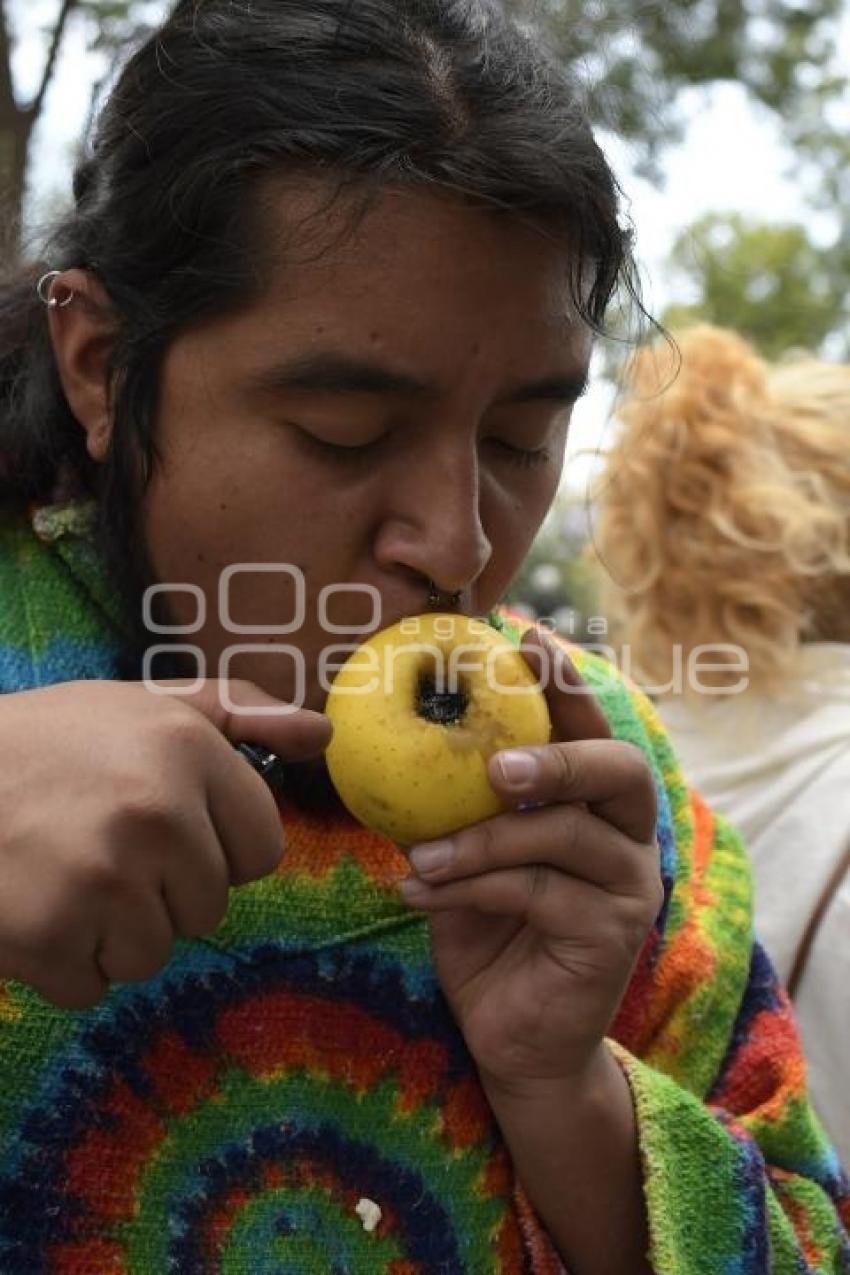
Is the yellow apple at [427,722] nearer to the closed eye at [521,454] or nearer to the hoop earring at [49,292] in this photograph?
the closed eye at [521,454]

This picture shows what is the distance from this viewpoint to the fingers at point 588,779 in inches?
49.5

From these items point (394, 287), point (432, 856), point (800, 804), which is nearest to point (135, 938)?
point (432, 856)

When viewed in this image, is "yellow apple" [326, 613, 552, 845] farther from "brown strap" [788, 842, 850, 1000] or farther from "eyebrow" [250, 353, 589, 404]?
"brown strap" [788, 842, 850, 1000]

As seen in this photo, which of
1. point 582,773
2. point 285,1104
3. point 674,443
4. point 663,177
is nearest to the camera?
point 582,773

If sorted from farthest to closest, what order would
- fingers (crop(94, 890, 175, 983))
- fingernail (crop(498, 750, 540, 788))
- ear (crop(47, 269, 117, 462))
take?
1. ear (crop(47, 269, 117, 462))
2. fingernail (crop(498, 750, 540, 788))
3. fingers (crop(94, 890, 175, 983))

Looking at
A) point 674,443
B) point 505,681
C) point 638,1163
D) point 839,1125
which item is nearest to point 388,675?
point 505,681

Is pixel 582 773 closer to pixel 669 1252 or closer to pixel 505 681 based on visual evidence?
pixel 505 681

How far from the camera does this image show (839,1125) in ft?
8.00

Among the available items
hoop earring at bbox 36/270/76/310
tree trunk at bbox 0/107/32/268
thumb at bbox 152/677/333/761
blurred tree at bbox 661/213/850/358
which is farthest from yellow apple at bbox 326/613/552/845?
blurred tree at bbox 661/213/850/358

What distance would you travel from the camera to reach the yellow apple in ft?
4.21

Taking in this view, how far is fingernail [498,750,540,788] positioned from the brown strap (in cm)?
148

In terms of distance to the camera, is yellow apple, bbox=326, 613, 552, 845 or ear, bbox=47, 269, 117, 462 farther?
ear, bbox=47, 269, 117, 462

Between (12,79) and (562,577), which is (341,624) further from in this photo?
(562,577)

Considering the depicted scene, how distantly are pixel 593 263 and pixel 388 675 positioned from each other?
0.50m
